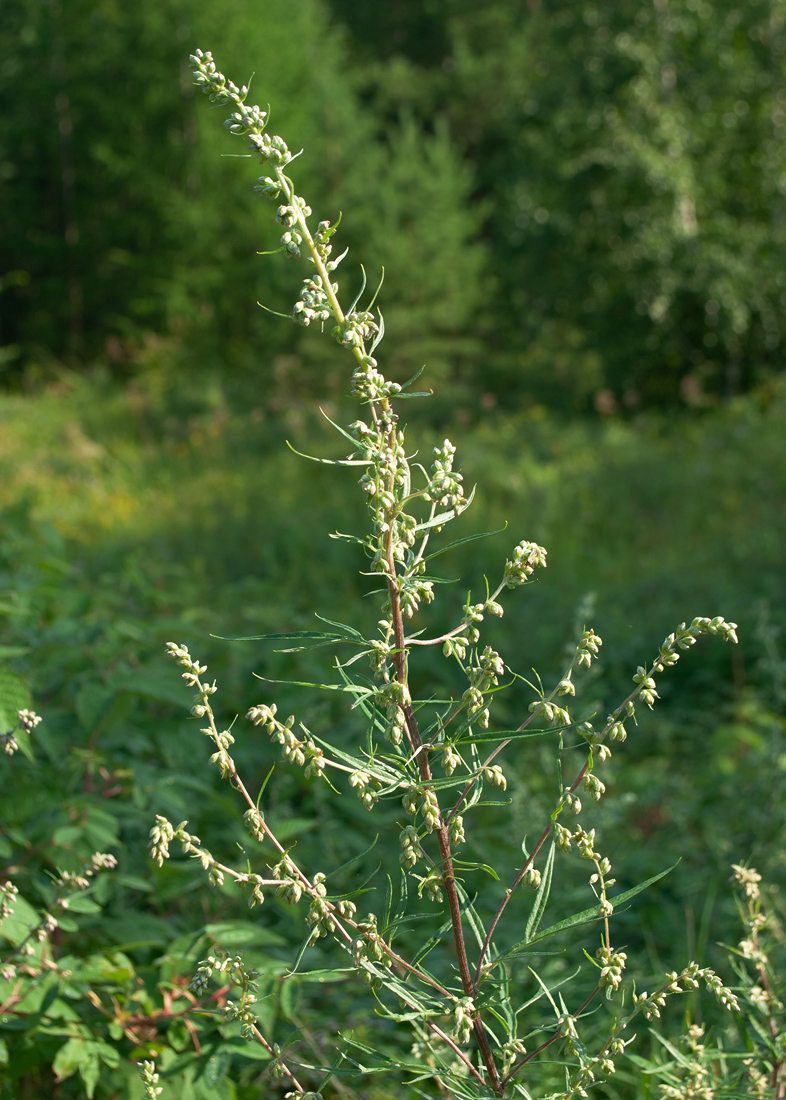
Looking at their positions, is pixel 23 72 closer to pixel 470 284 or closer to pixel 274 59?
pixel 274 59

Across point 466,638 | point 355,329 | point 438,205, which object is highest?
point 355,329

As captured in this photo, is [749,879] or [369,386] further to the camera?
[749,879]

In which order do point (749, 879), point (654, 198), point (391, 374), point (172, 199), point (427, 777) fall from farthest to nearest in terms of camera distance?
point (172, 199)
point (391, 374)
point (654, 198)
point (749, 879)
point (427, 777)

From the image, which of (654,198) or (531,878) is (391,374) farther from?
(531,878)

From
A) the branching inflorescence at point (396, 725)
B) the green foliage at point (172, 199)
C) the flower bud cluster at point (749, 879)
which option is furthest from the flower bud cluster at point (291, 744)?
the green foliage at point (172, 199)

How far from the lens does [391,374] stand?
1355cm

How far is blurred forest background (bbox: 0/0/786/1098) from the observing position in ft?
7.93

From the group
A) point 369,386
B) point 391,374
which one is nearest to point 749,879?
point 369,386

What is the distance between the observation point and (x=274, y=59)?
1367 cm

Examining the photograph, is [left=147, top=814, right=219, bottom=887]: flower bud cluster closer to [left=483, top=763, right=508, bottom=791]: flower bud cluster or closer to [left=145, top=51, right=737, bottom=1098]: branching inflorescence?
[left=145, top=51, right=737, bottom=1098]: branching inflorescence

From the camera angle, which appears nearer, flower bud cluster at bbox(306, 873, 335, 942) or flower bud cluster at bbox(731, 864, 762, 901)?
flower bud cluster at bbox(306, 873, 335, 942)

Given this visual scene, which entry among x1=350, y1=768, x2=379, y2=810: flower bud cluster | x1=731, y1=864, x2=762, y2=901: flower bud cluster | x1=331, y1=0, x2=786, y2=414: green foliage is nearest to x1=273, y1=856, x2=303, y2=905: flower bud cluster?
x1=350, y1=768, x2=379, y2=810: flower bud cluster

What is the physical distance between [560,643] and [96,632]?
2.86 metres

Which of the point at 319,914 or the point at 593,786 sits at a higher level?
the point at 593,786
